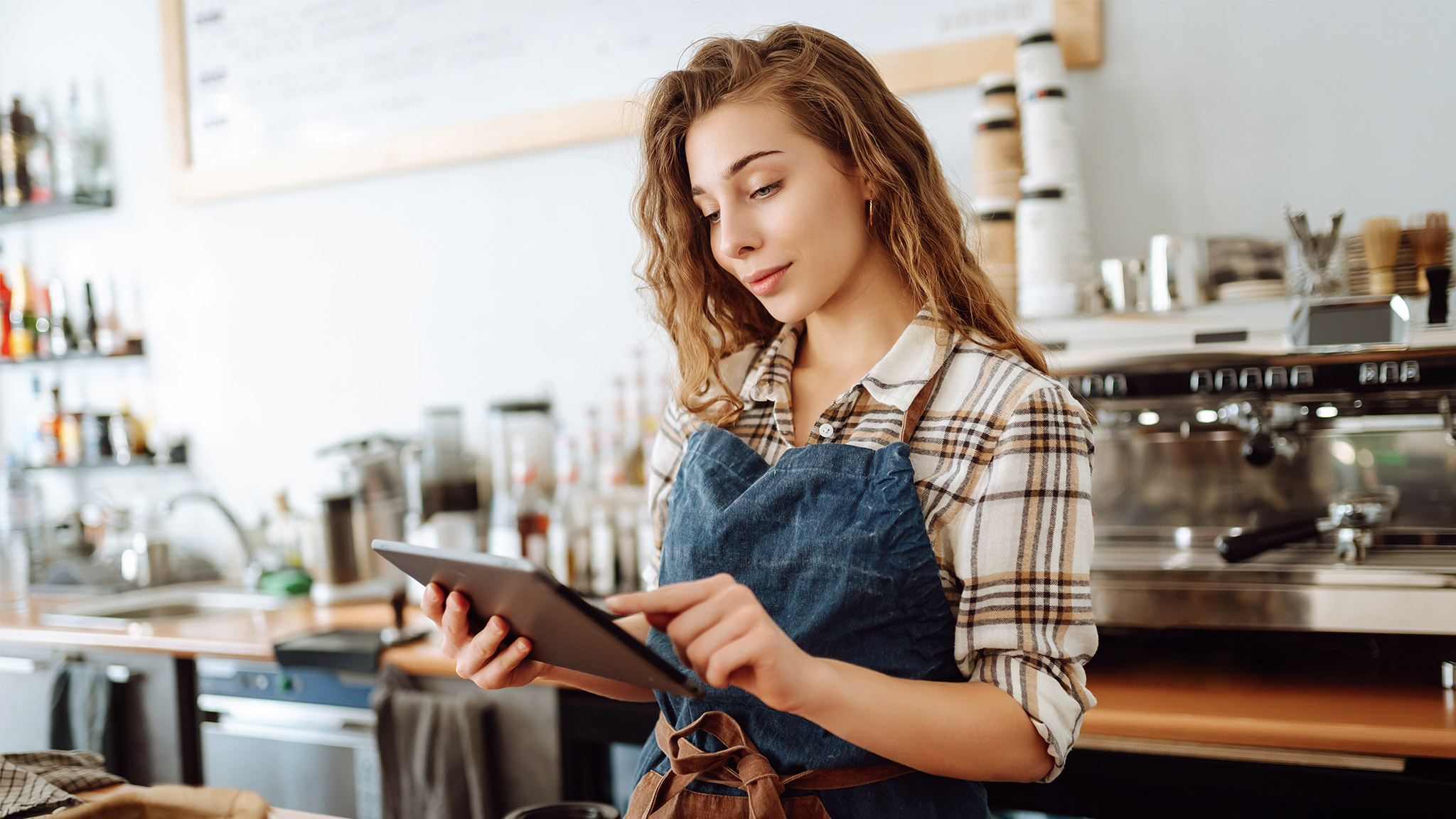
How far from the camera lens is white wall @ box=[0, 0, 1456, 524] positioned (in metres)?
1.80

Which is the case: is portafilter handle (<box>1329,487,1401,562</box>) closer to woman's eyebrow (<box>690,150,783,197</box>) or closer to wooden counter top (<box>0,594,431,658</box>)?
woman's eyebrow (<box>690,150,783,197</box>)

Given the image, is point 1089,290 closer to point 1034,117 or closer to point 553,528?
point 1034,117

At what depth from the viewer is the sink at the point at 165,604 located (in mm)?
2445

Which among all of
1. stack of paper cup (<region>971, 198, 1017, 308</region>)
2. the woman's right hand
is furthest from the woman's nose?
stack of paper cup (<region>971, 198, 1017, 308</region>)

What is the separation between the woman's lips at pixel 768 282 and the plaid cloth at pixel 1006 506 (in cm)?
13

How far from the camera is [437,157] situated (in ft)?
8.38

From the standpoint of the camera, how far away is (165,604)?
103 inches

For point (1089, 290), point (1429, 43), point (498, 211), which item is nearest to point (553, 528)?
point (498, 211)

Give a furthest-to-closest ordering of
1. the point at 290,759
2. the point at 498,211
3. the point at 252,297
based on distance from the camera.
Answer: the point at 252,297 < the point at 498,211 < the point at 290,759

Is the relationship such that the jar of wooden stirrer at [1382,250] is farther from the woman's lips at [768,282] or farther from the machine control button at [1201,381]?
the woman's lips at [768,282]

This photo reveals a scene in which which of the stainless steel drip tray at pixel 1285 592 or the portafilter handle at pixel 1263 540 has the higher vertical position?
the portafilter handle at pixel 1263 540

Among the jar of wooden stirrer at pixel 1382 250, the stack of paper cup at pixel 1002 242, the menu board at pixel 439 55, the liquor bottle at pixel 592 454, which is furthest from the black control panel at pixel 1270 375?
the liquor bottle at pixel 592 454

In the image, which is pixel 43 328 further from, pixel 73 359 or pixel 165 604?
pixel 165 604

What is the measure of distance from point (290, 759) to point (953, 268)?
171 centimetres
